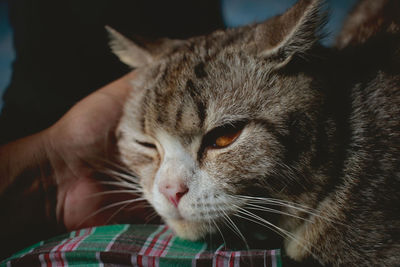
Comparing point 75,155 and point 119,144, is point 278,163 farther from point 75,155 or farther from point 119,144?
point 75,155

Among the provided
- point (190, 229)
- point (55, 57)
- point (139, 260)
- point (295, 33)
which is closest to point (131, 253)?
point (139, 260)

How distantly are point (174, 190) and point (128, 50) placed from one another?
2.62 feet

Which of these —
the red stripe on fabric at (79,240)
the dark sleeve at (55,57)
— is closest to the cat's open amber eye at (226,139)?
the red stripe on fabric at (79,240)

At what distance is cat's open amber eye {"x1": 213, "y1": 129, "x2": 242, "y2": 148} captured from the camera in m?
1.06

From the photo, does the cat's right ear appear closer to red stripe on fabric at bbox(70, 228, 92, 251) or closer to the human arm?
the human arm

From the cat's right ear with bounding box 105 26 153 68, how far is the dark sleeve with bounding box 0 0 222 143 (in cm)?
12

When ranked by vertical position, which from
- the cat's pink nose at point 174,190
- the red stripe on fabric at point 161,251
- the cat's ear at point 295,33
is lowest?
the red stripe on fabric at point 161,251

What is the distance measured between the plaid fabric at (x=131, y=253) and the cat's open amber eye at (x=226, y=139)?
0.35m

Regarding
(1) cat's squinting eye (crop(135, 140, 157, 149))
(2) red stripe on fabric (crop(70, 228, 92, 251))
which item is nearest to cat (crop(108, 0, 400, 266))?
(1) cat's squinting eye (crop(135, 140, 157, 149))

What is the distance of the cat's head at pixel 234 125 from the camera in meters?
1.00

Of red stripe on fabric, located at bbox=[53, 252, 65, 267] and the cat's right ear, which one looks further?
the cat's right ear

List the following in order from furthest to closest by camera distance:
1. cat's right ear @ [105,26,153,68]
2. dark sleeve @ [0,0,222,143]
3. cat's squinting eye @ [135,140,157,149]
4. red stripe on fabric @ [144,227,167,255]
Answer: dark sleeve @ [0,0,222,143] < cat's right ear @ [105,26,153,68] < cat's squinting eye @ [135,140,157,149] < red stripe on fabric @ [144,227,167,255]

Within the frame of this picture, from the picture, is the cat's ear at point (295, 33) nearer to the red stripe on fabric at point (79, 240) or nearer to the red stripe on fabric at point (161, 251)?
the red stripe on fabric at point (161, 251)

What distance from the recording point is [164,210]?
1.12 m
